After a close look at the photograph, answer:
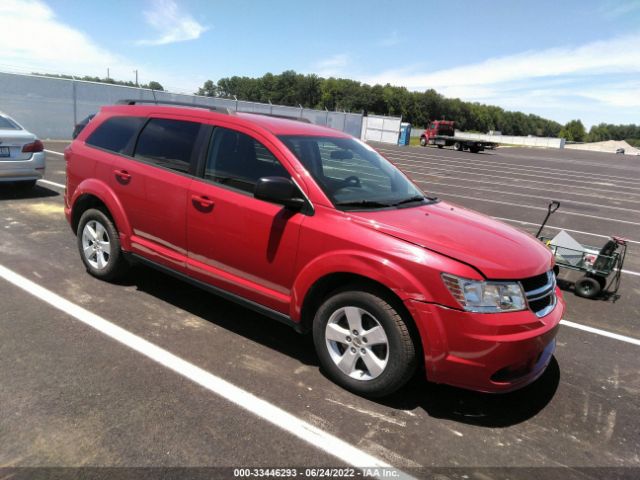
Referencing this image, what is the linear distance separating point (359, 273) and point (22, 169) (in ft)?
25.8

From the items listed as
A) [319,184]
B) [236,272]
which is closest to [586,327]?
[319,184]

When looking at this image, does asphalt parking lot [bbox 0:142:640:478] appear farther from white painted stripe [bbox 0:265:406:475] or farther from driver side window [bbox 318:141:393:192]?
driver side window [bbox 318:141:393:192]

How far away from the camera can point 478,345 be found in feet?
9.10

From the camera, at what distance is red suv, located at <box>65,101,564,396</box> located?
9.36 ft

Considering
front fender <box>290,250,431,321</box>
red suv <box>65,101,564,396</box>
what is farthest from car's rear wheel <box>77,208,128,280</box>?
front fender <box>290,250,431,321</box>

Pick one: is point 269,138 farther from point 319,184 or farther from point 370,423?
point 370,423

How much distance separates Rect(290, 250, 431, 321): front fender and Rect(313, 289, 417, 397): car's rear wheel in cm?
15

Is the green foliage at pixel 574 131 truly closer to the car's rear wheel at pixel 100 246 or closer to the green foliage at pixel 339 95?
the green foliage at pixel 339 95

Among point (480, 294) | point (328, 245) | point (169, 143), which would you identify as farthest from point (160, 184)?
point (480, 294)

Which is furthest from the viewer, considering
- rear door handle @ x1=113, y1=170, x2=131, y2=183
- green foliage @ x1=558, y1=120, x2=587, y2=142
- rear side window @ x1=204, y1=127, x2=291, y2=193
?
green foliage @ x1=558, y1=120, x2=587, y2=142

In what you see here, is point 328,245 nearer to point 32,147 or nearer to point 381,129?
point 32,147

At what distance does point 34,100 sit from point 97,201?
1980cm

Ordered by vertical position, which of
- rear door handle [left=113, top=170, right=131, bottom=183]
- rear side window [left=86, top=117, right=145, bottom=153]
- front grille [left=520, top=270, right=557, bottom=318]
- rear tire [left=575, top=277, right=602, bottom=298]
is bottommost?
rear tire [left=575, top=277, right=602, bottom=298]

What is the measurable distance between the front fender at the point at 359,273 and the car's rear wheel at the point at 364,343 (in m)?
0.15
